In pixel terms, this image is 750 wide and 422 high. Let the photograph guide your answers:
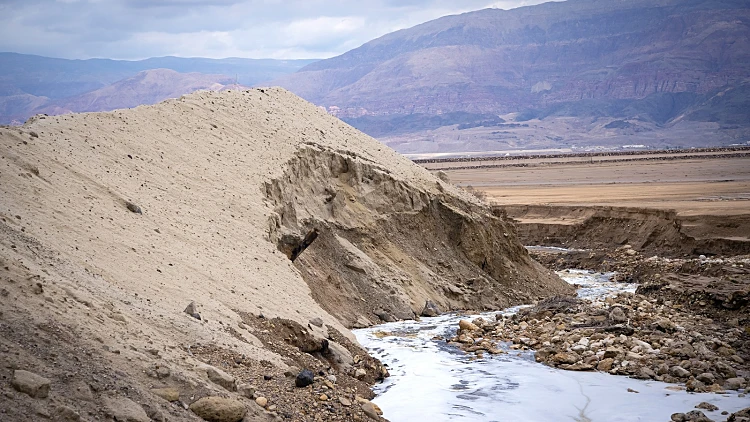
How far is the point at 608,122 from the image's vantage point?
183750 mm

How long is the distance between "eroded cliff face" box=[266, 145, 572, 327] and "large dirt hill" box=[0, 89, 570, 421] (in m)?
0.04

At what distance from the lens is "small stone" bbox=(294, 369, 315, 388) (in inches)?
412

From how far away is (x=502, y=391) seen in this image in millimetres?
13453

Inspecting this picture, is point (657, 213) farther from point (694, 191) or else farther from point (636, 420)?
point (636, 420)

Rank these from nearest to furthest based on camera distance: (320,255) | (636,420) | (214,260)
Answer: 1. (636,420)
2. (214,260)
3. (320,255)

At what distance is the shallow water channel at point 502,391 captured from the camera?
484 inches

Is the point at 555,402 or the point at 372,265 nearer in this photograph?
the point at 555,402

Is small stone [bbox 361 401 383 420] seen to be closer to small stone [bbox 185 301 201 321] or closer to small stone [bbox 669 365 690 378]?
small stone [bbox 185 301 201 321]

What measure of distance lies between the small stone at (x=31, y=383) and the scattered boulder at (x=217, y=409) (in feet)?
5.44

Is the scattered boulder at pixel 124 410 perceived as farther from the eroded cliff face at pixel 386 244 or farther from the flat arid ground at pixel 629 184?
the flat arid ground at pixel 629 184

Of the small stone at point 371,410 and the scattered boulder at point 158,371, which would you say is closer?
the scattered boulder at point 158,371

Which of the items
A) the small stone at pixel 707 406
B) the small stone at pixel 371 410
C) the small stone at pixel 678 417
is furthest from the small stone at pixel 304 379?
the small stone at pixel 707 406

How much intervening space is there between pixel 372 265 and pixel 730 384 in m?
7.95

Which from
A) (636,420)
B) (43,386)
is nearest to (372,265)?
(636,420)
